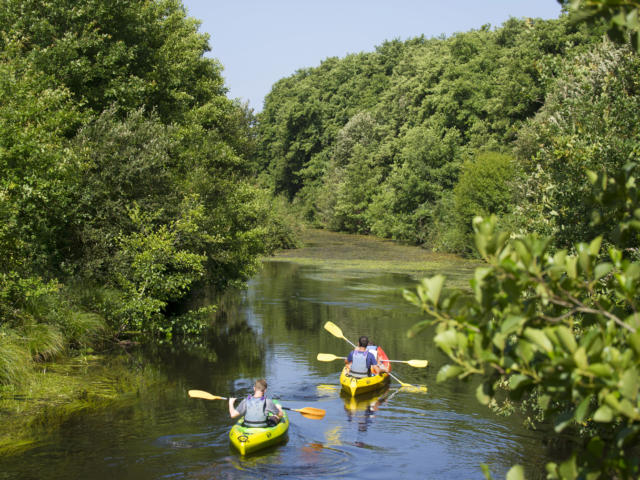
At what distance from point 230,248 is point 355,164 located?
47.2 metres

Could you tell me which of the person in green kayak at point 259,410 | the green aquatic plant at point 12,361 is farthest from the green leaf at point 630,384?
the green aquatic plant at point 12,361

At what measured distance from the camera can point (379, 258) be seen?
46000 mm

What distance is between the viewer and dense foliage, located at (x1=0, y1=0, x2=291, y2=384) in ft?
50.2

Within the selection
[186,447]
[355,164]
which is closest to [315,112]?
[355,164]

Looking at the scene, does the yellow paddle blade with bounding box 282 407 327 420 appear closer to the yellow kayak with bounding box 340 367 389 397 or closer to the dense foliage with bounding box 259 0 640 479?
the yellow kayak with bounding box 340 367 389 397

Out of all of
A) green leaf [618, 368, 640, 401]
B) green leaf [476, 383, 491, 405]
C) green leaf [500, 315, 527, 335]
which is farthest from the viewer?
green leaf [476, 383, 491, 405]

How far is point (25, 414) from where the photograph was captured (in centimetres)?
1291

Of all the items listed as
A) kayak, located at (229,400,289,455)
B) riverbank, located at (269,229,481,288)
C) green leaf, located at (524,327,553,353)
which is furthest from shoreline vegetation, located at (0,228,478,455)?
riverbank, located at (269,229,481,288)

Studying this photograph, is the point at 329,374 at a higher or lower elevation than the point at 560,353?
lower

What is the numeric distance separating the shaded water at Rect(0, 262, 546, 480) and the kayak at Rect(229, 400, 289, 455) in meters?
0.18

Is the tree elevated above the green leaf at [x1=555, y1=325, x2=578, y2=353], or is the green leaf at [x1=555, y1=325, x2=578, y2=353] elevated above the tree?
the tree

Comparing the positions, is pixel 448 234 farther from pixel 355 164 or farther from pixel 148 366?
pixel 148 366

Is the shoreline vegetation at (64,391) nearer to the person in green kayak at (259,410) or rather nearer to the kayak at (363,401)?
the person in green kayak at (259,410)

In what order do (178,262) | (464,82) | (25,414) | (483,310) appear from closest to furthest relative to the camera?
1. (483,310)
2. (25,414)
3. (178,262)
4. (464,82)
